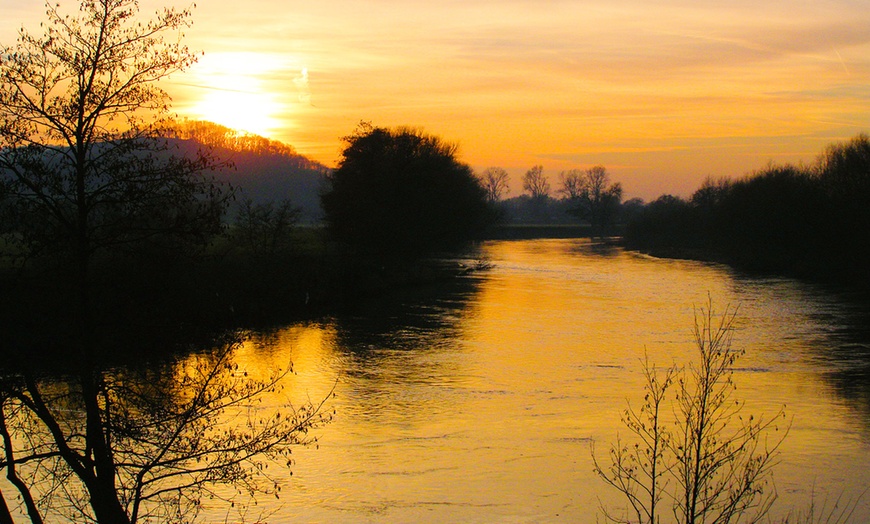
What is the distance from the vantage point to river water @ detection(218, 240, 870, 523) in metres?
12.2

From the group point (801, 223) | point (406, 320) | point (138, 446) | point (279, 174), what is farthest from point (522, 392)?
point (279, 174)

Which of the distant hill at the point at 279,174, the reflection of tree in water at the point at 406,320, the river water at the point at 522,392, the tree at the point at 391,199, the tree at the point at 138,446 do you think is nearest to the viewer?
the tree at the point at 138,446

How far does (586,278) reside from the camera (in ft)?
148

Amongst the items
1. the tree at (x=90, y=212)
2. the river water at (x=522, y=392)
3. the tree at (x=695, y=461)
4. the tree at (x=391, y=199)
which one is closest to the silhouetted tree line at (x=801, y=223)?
the river water at (x=522, y=392)

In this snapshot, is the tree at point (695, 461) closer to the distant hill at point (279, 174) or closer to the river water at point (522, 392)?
the river water at point (522, 392)

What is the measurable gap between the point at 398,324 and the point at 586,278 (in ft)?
63.1

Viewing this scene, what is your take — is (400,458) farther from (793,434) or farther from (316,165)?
(316,165)

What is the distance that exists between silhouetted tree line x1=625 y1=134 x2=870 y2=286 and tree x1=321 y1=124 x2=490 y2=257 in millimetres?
21380

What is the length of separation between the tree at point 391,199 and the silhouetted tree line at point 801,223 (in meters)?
21.4

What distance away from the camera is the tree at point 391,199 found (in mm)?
43156

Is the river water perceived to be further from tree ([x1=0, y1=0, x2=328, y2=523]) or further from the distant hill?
the distant hill

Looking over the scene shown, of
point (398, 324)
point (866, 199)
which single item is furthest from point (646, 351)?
point (866, 199)

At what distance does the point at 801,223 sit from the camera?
4906 centimetres

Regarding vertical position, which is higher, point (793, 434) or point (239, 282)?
point (239, 282)
